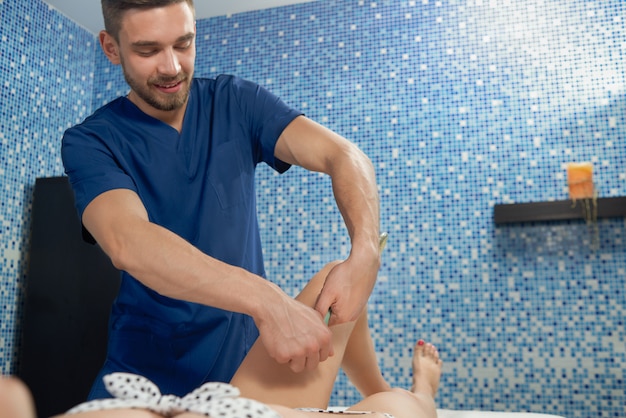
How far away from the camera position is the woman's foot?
2.04 meters

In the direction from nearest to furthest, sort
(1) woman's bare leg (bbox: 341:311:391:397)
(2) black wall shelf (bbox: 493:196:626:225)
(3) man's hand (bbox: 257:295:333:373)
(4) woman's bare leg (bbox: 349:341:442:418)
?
(3) man's hand (bbox: 257:295:333:373), (4) woman's bare leg (bbox: 349:341:442:418), (1) woman's bare leg (bbox: 341:311:391:397), (2) black wall shelf (bbox: 493:196:626:225)

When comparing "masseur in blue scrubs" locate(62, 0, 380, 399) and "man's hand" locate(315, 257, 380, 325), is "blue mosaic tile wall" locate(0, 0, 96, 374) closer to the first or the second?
"masseur in blue scrubs" locate(62, 0, 380, 399)

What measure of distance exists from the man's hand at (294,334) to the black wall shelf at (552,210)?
2825 millimetres

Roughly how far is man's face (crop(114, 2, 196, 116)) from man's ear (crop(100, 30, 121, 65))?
28 mm

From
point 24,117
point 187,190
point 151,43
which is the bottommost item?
point 187,190

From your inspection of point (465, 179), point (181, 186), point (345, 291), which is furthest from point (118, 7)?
point (465, 179)

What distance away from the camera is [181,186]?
5.18 feet

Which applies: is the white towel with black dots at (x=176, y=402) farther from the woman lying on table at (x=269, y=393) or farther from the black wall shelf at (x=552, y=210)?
the black wall shelf at (x=552, y=210)

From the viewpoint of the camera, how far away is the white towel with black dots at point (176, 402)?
2.77 feet

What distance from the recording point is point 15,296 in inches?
159

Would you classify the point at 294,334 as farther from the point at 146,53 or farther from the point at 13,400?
the point at 146,53

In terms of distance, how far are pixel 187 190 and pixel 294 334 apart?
2.08ft

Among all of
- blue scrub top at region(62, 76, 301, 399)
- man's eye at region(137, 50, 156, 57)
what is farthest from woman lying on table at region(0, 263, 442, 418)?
man's eye at region(137, 50, 156, 57)

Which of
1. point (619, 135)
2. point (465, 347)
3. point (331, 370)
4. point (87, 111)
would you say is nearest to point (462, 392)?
point (465, 347)
